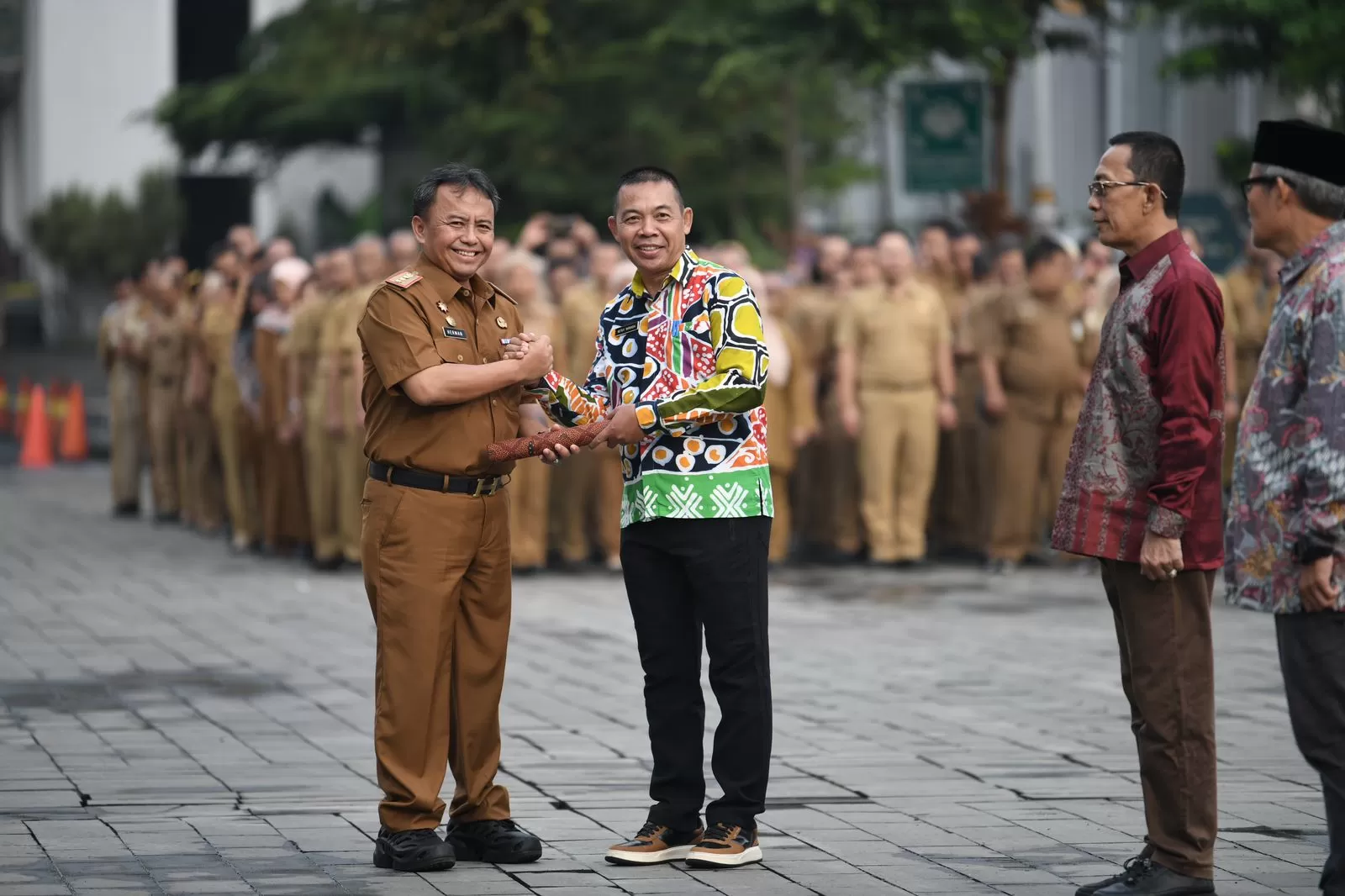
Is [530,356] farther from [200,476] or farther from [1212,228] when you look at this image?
[200,476]

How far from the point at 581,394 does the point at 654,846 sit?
1.32 m

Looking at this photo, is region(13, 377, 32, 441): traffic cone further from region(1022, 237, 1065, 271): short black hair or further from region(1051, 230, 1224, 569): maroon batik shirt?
region(1051, 230, 1224, 569): maroon batik shirt

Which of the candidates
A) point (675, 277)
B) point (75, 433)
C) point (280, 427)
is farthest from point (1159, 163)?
point (75, 433)

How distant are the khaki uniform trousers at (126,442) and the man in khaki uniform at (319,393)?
5.24 meters

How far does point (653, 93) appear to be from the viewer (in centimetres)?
2747

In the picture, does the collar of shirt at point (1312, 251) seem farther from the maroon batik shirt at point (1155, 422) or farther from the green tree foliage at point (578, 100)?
the green tree foliage at point (578, 100)

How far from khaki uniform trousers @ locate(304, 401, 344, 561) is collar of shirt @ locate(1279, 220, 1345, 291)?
421 inches

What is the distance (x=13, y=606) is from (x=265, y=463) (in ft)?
13.0

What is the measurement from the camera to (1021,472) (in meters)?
16.0

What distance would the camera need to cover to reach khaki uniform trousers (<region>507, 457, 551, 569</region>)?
15820 mm

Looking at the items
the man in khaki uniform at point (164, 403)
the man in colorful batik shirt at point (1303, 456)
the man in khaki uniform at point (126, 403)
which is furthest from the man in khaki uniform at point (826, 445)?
the man in colorful batik shirt at point (1303, 456)

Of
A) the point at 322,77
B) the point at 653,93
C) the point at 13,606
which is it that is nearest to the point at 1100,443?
the point at 13,606

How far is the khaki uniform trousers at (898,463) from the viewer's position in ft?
53.6

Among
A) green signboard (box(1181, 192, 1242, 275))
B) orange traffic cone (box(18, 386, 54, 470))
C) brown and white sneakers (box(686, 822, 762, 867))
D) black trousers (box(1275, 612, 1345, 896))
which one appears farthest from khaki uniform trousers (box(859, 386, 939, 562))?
orange traffic cone (box(18, 386, 54, 470))
